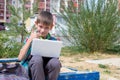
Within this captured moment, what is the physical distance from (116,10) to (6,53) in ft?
13.4

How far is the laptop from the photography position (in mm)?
3471

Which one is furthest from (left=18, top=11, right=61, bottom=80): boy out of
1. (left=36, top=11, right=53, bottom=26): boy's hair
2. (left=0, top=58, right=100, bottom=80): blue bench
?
(left=0, top=58, right=100, bottom=80): blue bench

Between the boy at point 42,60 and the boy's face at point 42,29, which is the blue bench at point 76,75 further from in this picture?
the boy's face at point 42,29

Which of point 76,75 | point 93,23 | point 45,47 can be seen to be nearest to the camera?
point 45,47

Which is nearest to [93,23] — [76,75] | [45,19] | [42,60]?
[76,75]

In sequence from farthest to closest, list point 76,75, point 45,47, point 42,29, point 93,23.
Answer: point 93,23 → point 76,75 → point 42,29 → point 45,47

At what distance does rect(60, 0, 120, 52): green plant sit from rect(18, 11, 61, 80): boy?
6394 millimetres

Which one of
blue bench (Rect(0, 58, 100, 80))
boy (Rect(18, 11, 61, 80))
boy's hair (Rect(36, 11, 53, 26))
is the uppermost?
boy's hair (Rect(36, 11, 53, 26))

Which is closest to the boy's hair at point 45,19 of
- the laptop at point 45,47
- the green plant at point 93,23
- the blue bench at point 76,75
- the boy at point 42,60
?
the boy at point 42,60

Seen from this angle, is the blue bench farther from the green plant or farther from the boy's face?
the green plant

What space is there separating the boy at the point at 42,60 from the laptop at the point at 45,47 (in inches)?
2.1

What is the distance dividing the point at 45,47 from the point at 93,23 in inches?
260

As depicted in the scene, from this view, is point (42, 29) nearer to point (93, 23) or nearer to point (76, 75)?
point (76, 75)

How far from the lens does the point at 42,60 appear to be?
11.6 feet
